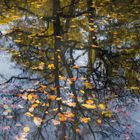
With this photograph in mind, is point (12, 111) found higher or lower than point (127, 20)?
lower

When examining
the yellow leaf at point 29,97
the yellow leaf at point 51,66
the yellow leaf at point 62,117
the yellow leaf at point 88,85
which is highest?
the yellow leaf at point 51,66

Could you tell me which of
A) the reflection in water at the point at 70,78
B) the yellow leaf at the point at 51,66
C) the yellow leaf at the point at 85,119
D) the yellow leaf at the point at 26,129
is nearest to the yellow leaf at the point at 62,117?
the reflection in water at the point at 70,78

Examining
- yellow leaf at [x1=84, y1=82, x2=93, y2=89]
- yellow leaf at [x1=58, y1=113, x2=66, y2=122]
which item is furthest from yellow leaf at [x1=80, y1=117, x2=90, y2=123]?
yellow leaf at [x1=84, y1=82, x2=93, y2=89]

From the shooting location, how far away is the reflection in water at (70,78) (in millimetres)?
5809

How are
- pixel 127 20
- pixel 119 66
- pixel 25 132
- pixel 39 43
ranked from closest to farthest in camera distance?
pixel 25 132
pixel 119 66
pixel 39 43
pixel 127 20

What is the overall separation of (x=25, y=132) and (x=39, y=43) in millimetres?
3916

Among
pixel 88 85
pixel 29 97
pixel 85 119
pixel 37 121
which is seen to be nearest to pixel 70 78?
pixel 88 85

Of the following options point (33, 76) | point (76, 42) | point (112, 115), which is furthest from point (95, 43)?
point (112, 115)

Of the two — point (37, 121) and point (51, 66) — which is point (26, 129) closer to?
point (37, 121)

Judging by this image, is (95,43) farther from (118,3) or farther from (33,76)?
(118,3)

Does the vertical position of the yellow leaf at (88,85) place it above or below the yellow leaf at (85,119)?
above

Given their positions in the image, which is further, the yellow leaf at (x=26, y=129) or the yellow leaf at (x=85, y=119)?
the yellow leaf at (x=85, y=119)

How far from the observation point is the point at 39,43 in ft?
29.7

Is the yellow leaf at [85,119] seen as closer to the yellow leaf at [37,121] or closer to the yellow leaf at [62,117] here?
the yellow leaf at [62,117]
